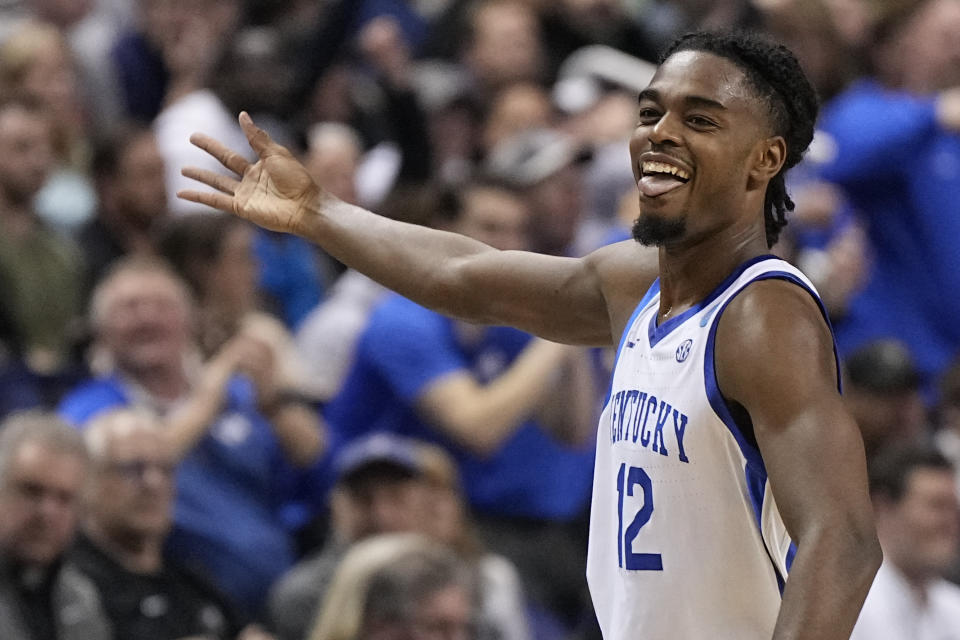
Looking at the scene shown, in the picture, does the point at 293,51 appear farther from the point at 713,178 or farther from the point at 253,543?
the point at 713,178

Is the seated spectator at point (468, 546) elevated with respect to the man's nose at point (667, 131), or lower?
lower

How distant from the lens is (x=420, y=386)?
241 inches

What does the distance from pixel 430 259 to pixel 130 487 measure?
174 cm

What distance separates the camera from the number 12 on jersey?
326 cm

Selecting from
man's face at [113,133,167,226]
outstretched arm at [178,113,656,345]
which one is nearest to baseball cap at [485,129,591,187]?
man's face at [113,133,167,226]

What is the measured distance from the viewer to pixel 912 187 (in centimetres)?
745

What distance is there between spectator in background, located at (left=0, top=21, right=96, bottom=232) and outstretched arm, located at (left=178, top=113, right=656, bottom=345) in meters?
3.36

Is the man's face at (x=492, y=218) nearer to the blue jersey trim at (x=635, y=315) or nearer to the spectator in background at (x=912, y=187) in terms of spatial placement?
the spectator in background at (x=912, y=187)

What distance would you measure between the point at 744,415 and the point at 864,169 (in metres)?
4.50

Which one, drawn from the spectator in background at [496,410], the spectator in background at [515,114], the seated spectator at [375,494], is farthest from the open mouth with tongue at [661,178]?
the spectator in background at [515,114]

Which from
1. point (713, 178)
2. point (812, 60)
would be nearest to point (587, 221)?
point (812, 60)

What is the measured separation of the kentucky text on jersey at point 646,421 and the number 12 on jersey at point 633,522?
0.21ft

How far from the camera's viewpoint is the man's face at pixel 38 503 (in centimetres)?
497

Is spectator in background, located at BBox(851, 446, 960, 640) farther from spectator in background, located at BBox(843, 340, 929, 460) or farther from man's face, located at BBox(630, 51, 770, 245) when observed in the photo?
man's face, located at BBox(630, 51, 770, 245)
